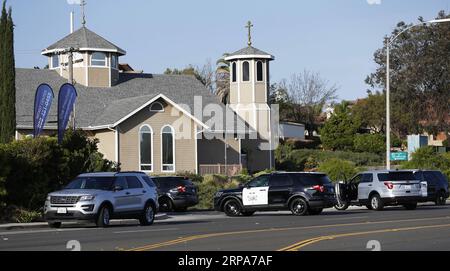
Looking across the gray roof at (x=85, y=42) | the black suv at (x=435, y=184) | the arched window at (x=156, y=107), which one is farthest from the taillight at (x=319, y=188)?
the gray roof at (x=85, y=42)

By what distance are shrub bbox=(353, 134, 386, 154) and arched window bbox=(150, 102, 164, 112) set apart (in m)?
31.1

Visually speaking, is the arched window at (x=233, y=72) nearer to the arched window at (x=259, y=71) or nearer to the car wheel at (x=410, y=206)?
the arched window at (x=259, y=71)

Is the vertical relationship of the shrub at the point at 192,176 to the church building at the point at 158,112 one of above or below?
below

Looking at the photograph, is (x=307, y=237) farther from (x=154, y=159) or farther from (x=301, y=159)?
(x=301, y=159)

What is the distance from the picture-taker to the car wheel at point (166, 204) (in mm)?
37844

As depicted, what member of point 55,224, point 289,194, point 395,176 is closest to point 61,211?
point 55,224

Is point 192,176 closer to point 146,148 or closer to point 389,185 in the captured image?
point 146,148

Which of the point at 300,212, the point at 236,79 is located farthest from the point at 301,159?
the point at 300,212

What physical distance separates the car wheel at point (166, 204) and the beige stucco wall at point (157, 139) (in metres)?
15.7

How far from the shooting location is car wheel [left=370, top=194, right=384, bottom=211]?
3744 cm

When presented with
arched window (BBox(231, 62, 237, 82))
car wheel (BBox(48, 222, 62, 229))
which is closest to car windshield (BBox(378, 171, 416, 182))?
car wheel (BBox(48, 222, 62, 229))

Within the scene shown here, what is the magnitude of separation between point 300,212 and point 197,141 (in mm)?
26005

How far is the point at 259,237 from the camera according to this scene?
21.2 meters

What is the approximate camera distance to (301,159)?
69875mm
